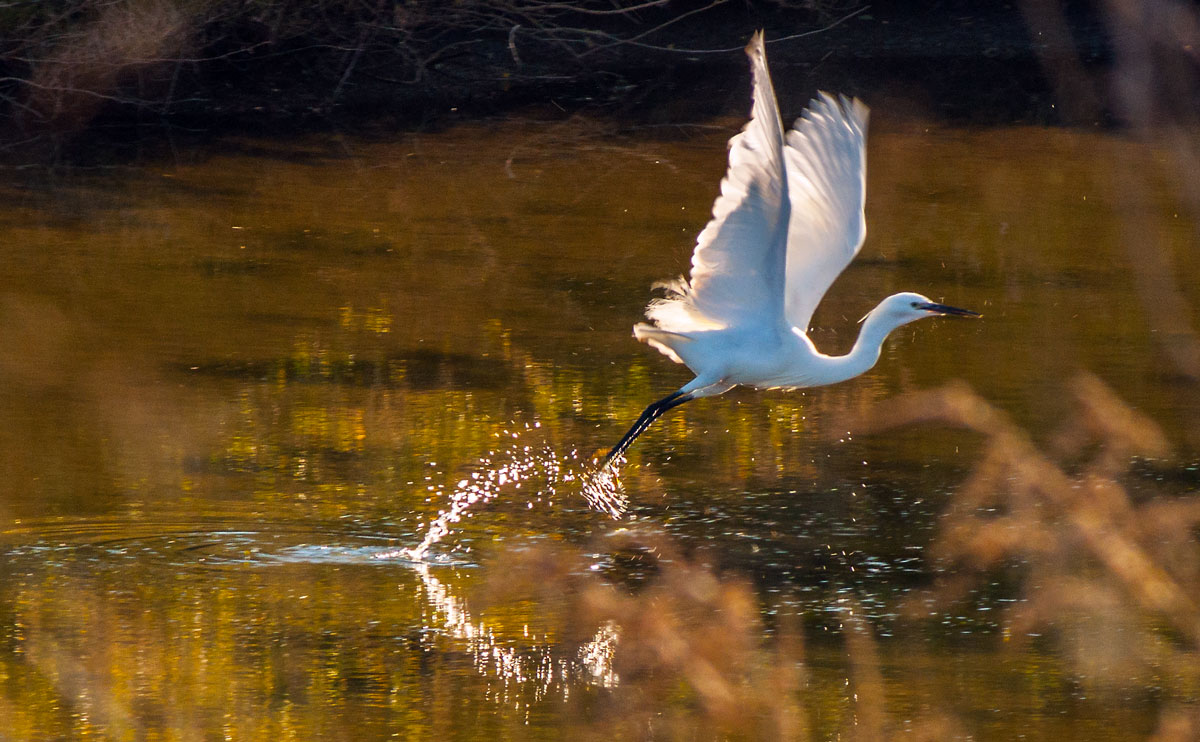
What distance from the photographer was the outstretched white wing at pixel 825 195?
4.30 m

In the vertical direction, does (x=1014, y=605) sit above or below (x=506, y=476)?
below

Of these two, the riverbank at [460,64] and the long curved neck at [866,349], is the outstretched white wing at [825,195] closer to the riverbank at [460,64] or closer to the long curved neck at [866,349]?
the long curved neck at [866,349]

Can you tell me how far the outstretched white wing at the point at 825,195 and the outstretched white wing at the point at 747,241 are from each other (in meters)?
0.25

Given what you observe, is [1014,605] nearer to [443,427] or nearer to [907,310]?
[907,310]

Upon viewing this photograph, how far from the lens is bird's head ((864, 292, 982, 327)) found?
4238 mm

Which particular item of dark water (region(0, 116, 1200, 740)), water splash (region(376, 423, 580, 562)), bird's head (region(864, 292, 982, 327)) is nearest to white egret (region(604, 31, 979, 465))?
bird's head (region(864, 292, 982, 327))

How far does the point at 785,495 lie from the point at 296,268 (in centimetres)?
296

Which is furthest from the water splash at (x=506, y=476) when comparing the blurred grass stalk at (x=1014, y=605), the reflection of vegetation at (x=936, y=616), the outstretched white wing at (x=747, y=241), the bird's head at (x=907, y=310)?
the bird's head at (x=907, y=310)

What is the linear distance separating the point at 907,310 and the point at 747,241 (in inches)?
27.8

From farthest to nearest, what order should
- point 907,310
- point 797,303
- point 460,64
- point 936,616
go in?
1. point 460,64
2. point 797,303
3. point 907,310
4. point 936,616

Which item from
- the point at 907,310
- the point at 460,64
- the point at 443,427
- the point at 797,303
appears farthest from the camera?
the point at 460,64

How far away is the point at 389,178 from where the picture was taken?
8.41 meters

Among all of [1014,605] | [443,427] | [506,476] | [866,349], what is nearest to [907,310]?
[866,349]

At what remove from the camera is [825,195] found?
435 cm
